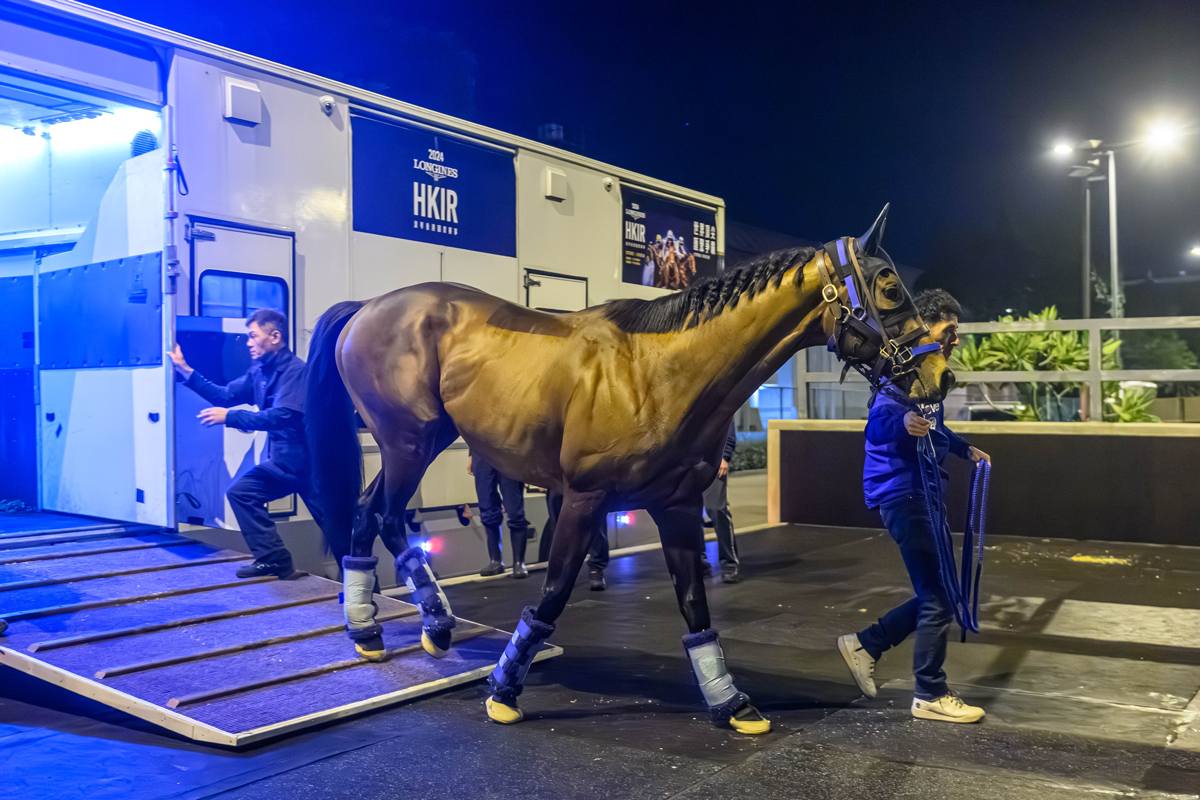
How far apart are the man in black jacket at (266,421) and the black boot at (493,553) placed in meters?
1.89

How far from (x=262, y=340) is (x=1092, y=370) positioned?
25.6 feet

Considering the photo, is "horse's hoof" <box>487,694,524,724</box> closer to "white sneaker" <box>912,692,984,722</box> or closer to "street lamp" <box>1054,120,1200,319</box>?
"white sneaker" <box>912,692,984,722</box>

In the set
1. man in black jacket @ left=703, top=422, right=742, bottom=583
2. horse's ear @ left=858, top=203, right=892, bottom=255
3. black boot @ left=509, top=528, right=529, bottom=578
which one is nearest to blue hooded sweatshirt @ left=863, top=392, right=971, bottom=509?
horse's ear @ left=858, top=203, right=892, bottom=255

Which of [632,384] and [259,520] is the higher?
[632,384]

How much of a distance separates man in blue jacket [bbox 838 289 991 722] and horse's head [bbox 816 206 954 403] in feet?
0.58

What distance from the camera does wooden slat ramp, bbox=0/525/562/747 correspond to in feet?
12.3

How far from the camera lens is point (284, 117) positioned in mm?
6160

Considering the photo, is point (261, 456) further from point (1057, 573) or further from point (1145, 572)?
point (1145, 572)

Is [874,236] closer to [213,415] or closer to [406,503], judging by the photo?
[406,503]

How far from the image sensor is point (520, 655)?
3.86m

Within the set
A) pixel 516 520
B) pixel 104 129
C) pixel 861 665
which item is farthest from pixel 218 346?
pixel 861 665

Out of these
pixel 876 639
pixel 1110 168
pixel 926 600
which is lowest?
pixel 876 639

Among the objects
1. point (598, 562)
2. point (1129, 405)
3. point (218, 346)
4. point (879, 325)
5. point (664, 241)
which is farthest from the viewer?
point (664, 241)

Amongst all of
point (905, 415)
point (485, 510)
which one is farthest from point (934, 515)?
point (485, 510)
